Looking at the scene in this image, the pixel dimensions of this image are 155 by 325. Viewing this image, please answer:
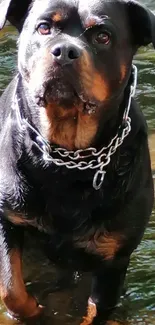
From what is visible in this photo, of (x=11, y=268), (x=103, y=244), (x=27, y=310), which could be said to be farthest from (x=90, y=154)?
(x=27, y=310)

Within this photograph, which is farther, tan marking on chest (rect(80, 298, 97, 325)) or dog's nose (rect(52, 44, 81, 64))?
tan marking on chest (rect(80, 298, 97, 325))

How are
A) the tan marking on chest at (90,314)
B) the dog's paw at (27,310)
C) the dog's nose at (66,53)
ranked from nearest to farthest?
the dog's nose at (66,53) → the dog's paw at (27,310) → the tan marking on chest at (90,314)

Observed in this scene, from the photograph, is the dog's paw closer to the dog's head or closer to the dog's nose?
the dog's head

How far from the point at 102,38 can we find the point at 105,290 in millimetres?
1256

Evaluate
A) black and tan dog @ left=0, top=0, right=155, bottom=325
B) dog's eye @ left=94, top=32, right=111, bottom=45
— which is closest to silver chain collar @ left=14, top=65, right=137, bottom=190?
black and tan dog @ left=0, top=0, right=155, bottom=325

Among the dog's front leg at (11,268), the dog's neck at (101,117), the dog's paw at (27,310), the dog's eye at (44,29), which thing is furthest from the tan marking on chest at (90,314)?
the dog's eye at (44,29)

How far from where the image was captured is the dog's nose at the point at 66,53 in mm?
3689

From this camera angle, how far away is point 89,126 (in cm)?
410

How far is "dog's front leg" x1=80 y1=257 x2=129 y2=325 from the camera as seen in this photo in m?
4.45

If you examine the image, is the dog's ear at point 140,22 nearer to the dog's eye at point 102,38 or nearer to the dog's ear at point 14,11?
the dog's eye at point 102,38

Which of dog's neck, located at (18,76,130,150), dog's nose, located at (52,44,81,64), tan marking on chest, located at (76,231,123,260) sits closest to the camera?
dog's nose, located at (52,44,81,64)

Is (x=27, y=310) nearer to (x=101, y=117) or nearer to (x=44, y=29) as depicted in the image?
(x=101, y=117)

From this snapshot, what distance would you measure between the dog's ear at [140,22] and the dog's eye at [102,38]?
22 cm

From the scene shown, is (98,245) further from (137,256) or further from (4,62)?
(4,62)
